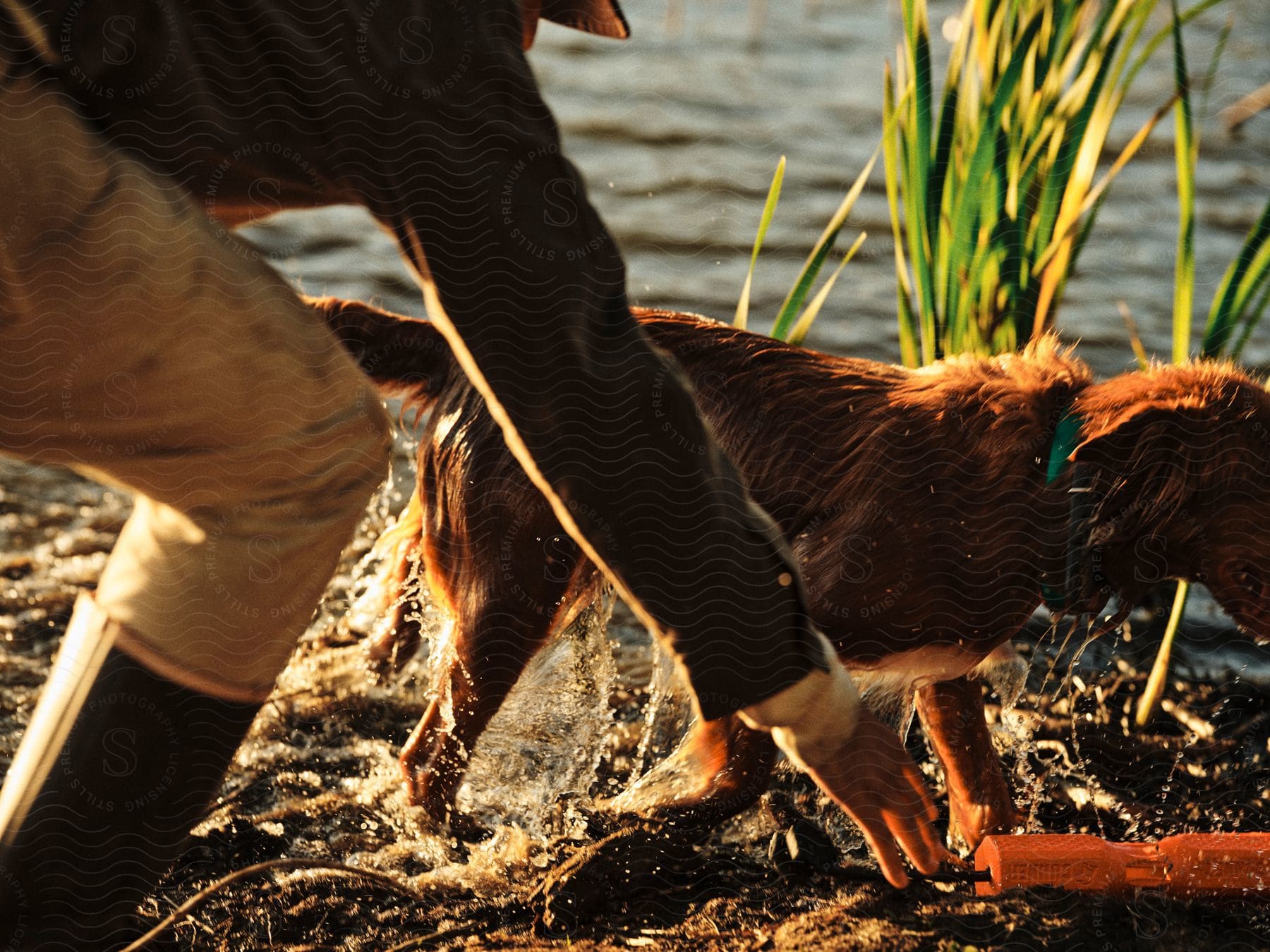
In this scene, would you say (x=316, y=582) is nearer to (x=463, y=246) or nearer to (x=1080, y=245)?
(x=463, y=246)

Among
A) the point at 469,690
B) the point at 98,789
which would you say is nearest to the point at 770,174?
the point at 469,690

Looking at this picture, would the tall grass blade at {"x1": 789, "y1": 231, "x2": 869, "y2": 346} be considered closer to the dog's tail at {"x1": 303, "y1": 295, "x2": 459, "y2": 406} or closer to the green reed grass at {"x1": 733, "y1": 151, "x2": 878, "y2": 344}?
the green reed grass at {"x1": 733, "y1": 151, "x2": 878, "y2": 344}

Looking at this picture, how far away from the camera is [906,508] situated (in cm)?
279

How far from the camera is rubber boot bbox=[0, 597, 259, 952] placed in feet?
4.51

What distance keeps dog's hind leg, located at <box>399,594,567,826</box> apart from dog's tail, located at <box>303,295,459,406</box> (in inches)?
22.4

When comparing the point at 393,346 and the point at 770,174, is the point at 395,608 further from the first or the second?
the point at 770,174

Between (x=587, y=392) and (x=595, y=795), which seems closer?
(x=587, y=392)

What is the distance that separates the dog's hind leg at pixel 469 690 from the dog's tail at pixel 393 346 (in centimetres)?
57

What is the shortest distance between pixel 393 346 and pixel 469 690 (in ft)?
2.74

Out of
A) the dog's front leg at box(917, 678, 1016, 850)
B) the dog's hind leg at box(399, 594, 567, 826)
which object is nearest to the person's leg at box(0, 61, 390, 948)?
the dog's hind leg at box(399, 594, 567, 826)

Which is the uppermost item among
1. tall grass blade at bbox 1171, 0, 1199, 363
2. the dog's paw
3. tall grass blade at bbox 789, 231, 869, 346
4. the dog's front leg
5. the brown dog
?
tall grass blade at bbox 1171, 0, 1199, 363

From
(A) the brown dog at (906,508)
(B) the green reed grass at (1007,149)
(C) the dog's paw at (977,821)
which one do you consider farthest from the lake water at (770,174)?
(C) the dog's paw at (977,821)

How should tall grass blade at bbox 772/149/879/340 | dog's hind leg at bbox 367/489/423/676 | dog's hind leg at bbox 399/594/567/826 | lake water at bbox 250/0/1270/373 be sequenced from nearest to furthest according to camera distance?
dog's hind leg at bbox 399/594/567/826 < tall grass blade at bbox 772/149/879/340 < dog's hind leg at bbox 367/489/423/676 < lake water at bbox 250/0/1270/373

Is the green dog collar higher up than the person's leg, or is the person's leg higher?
the person's leg
